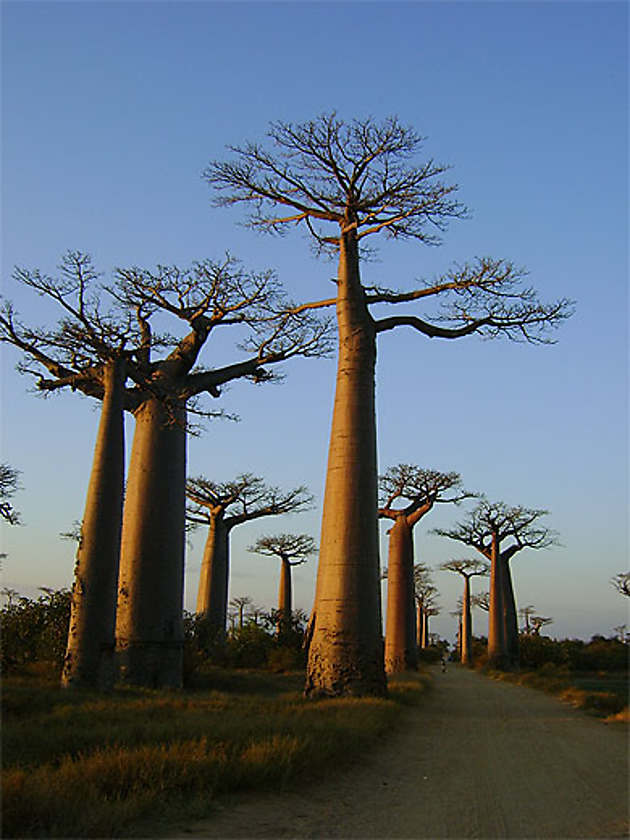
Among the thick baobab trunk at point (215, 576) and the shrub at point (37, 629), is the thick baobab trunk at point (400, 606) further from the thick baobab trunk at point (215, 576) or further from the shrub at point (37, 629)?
the shrub at point (37, 629)

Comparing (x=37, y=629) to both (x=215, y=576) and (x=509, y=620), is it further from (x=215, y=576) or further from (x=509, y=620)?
(x=509, y=620)

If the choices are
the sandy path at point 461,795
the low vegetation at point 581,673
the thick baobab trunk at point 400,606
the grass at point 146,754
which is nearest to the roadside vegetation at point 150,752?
the grass at point 146,754

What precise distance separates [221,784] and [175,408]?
8.27m

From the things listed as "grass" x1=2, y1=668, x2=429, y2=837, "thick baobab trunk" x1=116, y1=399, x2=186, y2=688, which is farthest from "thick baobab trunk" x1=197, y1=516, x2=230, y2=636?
"grass" x1=2, y1=668, x2=429, y2=837

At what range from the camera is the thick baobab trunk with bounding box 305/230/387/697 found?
9508mm

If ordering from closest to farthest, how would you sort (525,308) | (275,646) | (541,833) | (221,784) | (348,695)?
(541,833) → (221,784) → (348,695) → (525,308) → (275,646)

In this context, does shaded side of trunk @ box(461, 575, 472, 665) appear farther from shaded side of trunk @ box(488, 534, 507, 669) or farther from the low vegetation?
shaded side of trunk @ box(488, 534, 507, 669)

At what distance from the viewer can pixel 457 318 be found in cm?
1212

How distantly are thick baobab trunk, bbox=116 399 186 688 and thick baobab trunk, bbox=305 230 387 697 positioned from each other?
9.67ft

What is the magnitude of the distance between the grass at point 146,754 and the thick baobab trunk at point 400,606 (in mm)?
13562

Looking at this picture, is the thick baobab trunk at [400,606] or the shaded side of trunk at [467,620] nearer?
the thick baobab trunk at [400,606]

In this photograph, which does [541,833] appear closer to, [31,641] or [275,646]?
[31,641]

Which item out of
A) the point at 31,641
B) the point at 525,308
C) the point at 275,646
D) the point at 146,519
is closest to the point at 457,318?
the point at 525,308

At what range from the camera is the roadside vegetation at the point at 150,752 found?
3592 mm
